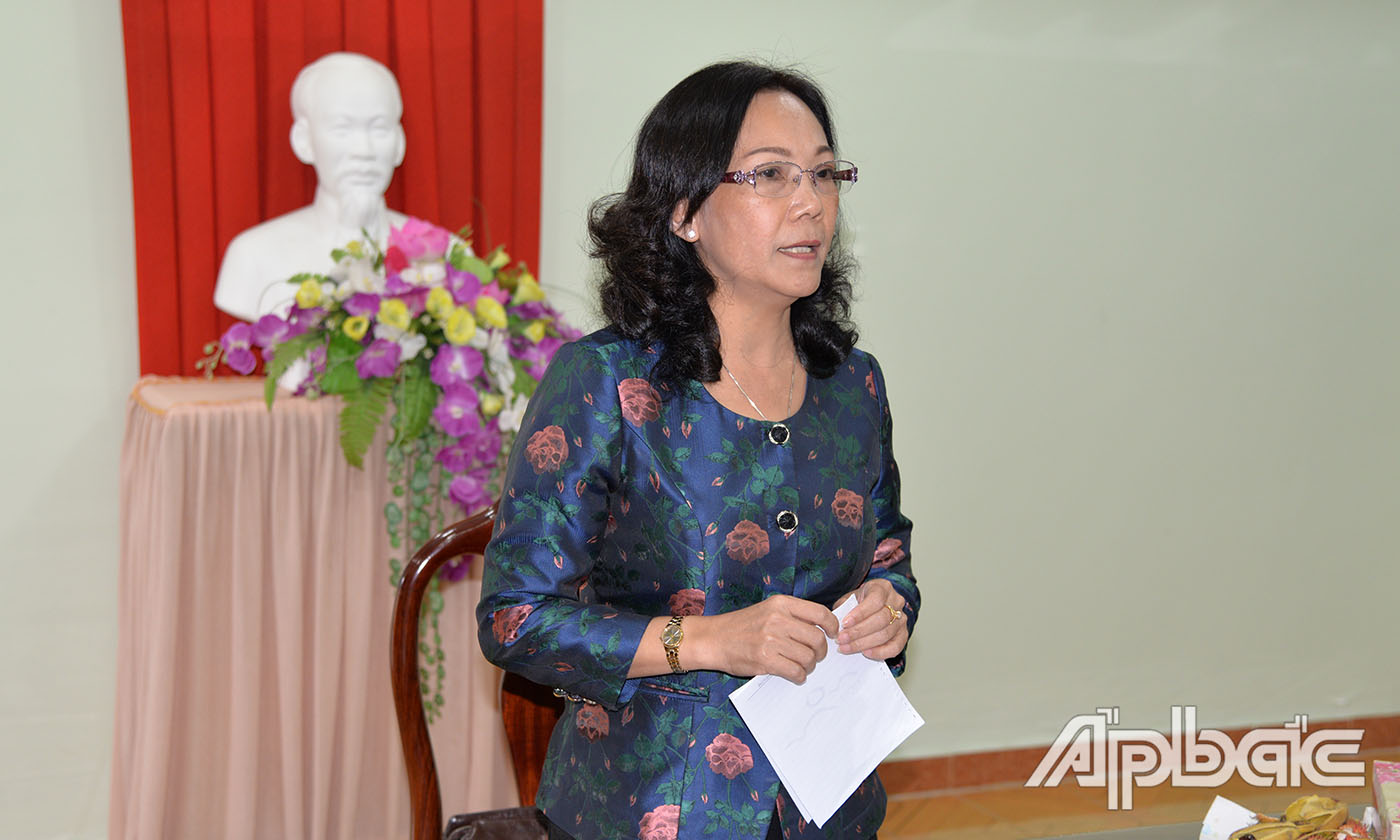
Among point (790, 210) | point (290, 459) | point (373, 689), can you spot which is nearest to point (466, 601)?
point (373, 689)

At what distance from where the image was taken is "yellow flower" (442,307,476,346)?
258cm

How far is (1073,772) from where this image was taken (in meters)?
4.16

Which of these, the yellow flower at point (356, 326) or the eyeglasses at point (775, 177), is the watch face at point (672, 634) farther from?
the yellow flower at point (356, 326)

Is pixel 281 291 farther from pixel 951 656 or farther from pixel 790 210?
pixel 951 656

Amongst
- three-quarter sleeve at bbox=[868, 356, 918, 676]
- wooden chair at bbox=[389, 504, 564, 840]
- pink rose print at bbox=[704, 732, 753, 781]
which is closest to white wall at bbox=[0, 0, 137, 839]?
wooden chair at bbox=[389, 504, 564, 840]

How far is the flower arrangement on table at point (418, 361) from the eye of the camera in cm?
259

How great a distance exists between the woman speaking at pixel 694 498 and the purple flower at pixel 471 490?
45.7 inches

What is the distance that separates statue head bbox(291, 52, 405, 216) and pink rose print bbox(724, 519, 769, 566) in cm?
194

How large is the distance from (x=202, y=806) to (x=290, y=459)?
0.78m

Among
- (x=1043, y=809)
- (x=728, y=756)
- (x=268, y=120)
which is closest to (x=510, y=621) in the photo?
(x=728, y=756)

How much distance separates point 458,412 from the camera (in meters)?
2.60

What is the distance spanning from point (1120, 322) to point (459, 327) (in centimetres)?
239

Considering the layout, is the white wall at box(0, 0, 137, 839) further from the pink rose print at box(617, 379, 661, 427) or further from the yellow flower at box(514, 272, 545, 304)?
the pink rose print at box(617, 379, 661, 427)

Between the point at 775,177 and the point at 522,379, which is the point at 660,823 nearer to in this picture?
the point at 775,177
